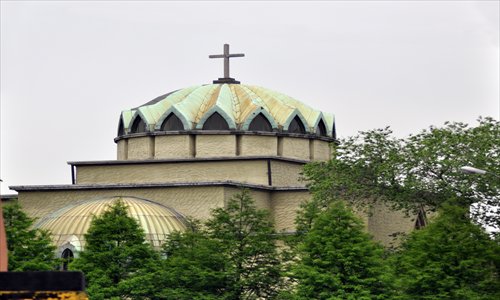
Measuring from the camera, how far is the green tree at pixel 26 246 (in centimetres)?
6097

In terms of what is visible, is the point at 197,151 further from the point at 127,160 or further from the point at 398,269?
the point at 398,269

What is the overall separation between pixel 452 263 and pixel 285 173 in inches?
1106

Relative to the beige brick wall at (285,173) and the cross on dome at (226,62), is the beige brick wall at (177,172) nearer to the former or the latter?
the beige brick wall at (285,173)

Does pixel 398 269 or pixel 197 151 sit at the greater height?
pixel 197 151

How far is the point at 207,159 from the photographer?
7800cm

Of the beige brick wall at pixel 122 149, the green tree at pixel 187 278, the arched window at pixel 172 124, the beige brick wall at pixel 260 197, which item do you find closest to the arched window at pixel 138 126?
the beige brick wall at pixel 122 149

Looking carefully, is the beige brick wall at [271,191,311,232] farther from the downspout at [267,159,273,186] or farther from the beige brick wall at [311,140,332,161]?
the beige brick wall at [311,140,332,161]

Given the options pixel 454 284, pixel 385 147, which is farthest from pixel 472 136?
pixel 454 284

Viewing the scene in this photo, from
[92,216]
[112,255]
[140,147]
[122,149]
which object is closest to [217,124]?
[140,147]

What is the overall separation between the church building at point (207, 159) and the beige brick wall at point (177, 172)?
2.1 inches

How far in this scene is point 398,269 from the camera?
5575 centimetres

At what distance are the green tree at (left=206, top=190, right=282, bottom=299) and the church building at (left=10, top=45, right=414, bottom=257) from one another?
9654mm

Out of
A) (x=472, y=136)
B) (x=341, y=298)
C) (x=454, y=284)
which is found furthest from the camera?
(x=472, y=136)

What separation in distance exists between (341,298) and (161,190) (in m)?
23.3
